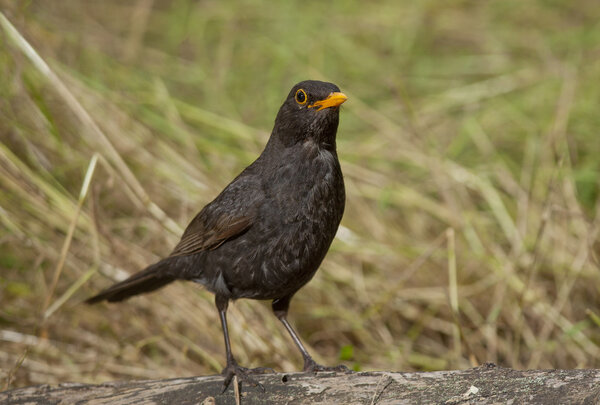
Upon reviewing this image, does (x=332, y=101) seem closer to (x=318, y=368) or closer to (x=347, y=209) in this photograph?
(x=318, y=368)

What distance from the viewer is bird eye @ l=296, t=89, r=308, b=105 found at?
340 centimetres

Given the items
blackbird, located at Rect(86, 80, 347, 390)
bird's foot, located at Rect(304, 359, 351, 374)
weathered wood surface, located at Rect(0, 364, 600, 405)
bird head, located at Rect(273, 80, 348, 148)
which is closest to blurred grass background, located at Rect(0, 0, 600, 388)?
bird's foot, located at Rect(304, 359, 351, 374)

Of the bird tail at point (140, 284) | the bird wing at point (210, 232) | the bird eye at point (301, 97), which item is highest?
the bird eye at point (301, 97)

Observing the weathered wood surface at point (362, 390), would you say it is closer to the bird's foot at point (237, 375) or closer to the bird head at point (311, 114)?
the bird's foot at point (237, 375)

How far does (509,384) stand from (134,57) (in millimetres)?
5873

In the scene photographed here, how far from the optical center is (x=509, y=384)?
9.03 ft

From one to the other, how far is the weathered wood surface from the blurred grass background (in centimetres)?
56

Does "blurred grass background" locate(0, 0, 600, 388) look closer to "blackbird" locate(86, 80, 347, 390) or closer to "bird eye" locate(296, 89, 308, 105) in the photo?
"blackbird" locate(86, 80, 347, 390)

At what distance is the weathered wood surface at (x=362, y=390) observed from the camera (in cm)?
267

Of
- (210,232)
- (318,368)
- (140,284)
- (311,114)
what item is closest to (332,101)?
(311,114)

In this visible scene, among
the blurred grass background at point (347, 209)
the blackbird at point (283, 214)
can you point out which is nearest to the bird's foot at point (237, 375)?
the blackbird at point (283, 214)

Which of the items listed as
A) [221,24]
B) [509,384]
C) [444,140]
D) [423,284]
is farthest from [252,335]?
[221,24]

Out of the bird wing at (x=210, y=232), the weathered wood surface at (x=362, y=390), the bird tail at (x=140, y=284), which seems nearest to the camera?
the weathered wood surface at (x=362, y=390)

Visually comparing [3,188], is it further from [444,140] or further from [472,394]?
[444,140]
